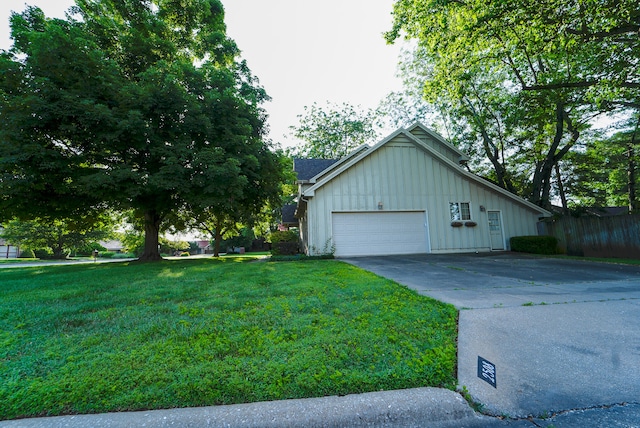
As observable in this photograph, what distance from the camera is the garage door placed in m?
11.4

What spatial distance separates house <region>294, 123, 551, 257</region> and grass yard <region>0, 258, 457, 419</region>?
23.3 feet

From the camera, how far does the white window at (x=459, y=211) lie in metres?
12.3

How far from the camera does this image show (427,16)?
30.1 ft

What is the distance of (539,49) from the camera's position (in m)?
8.50

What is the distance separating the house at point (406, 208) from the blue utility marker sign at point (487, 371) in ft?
29.2

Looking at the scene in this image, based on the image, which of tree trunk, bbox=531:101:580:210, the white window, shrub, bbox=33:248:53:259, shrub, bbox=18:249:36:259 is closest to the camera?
the white window

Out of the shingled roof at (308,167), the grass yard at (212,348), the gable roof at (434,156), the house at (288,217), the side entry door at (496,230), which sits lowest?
the grass yard at (212,348)

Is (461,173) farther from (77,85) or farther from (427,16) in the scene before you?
(77,85)

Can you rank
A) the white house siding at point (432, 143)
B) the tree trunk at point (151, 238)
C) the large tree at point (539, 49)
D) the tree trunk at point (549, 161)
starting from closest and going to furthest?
the large tree at point (539, 49)
the tree trunk at point (151, 238)
the tree trunk at point (549, 161)
the white house siding at point (432, 143)

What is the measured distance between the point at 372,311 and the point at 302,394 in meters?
1.74

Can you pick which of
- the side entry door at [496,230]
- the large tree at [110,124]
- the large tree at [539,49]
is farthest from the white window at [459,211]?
the large tree at [110,124]

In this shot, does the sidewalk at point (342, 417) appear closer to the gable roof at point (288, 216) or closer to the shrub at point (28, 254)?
the gable roof at point (288, 216)

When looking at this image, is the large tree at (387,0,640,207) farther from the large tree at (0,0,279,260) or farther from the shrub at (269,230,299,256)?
the shrub at (269,230,299,256)

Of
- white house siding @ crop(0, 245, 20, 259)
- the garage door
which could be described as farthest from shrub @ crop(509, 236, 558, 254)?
white house siding @ crop(0, 245, 20, 259)
